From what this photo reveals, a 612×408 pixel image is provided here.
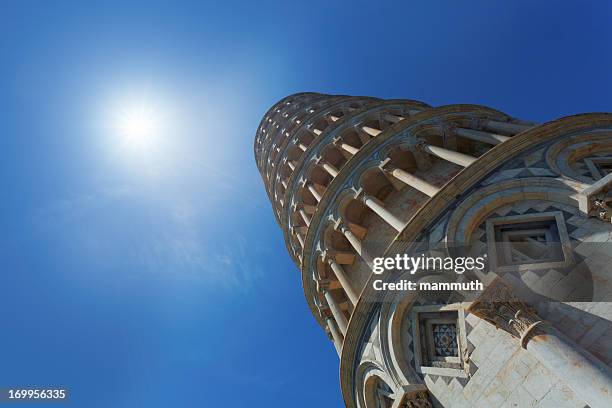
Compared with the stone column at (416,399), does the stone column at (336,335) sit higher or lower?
higher

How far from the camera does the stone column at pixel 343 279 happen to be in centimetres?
1332

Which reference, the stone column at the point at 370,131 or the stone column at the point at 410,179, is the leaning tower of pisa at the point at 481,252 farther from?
the stone column at the point at 370,131

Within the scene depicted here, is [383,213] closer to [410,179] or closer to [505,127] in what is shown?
[410,179]

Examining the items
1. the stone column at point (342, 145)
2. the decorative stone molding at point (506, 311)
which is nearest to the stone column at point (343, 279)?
the decorative stone molding at point (506, 311)

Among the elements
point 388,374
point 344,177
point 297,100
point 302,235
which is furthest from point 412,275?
point 297,100

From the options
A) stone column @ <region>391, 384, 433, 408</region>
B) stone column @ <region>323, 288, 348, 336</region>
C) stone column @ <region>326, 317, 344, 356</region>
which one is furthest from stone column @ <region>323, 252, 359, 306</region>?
stone column @ <region>391, 384, 433, 408</region>

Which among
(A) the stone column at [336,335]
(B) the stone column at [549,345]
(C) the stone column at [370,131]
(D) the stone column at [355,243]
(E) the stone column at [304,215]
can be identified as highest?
(C) the stone column at [370,131]

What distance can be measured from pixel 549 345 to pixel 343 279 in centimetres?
827

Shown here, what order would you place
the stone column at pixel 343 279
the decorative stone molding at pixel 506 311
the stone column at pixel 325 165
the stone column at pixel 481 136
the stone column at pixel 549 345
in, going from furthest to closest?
1. the stone column at pixel 325 165
2. the stone column at pixel 343 279
3. the stone column at pixel 481 136
4. the decorative stone molding at pixel 506 311
5. the stone column at pixel 549 345

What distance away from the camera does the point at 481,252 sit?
29.8 feet

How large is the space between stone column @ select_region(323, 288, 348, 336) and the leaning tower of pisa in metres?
0.05

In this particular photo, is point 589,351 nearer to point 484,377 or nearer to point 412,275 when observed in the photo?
point 484,377

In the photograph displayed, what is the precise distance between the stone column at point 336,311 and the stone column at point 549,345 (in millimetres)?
7059

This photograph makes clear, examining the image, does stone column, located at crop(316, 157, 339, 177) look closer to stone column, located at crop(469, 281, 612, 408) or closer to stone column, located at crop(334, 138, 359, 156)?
stone column, located at crop(334, 138, 359, 156)
